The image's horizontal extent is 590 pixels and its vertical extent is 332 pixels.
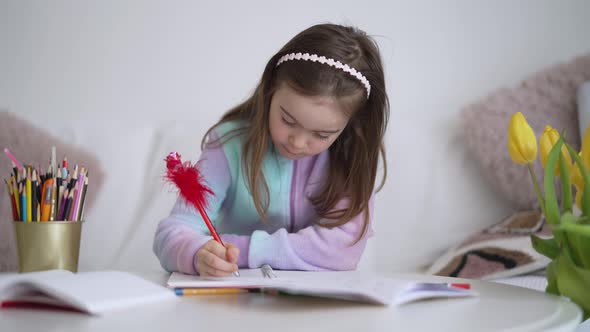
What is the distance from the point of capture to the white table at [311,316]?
51 centimetres

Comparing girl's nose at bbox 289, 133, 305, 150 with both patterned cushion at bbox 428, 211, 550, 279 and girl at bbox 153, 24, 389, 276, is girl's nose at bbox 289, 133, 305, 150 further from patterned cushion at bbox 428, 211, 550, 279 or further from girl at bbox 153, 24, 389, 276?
patterned cushion at bbox 428, 211, 550, 279

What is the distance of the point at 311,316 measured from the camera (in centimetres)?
57

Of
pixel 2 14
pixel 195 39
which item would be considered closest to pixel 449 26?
pixel 195 39

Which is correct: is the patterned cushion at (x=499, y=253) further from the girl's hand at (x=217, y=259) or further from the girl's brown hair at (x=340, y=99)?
the girl's hand at (x=217, y=259)

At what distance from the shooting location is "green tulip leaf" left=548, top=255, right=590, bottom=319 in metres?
0.67

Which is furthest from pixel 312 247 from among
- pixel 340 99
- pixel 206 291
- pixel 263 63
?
pixel 263 63

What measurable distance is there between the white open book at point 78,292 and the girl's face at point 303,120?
426mm

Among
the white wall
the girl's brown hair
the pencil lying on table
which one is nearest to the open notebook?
the pencil lying on table

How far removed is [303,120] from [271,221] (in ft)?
0.94

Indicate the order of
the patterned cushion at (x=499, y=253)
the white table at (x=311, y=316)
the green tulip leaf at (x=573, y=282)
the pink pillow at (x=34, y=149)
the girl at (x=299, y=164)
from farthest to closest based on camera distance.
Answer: the pink pillow at (x=34, y=149), the patterned cushion at (x=499, y=253), the girl at (x=299, y=164), the green tulip leaf at (x=573, y=282), the white table at (x=311, y=316)

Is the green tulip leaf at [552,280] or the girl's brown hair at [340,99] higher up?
the girl's brown hair at [340,99]

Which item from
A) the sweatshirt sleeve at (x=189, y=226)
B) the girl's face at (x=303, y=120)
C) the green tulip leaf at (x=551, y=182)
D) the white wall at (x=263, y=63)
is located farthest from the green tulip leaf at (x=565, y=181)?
the white wall at (x=263, y=63)

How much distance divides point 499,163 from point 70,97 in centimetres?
124

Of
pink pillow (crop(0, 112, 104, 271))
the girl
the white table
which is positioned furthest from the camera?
pink pillow (crop(0, 112, 104, 271))
